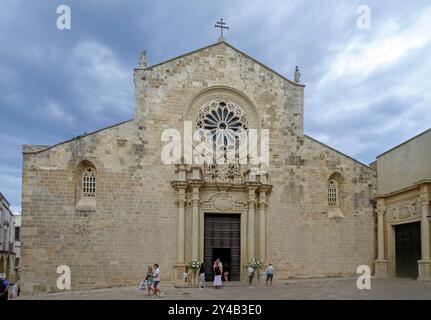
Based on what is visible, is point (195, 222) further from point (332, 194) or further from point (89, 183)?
point (332, 194)

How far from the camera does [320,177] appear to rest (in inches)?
955

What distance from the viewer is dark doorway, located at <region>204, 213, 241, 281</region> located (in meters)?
22.8

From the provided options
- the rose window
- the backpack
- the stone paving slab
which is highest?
the rose window

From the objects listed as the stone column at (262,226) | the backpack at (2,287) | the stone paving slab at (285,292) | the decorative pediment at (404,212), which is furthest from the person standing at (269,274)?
the backpack at (2,287)

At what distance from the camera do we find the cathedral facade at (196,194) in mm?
21250

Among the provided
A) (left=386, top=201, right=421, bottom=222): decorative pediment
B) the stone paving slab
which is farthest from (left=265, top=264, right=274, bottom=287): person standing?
(left=386, top=201, right=421, bottom=222): decorative pediment

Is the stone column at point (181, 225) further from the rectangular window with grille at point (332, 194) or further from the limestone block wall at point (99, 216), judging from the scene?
the rectangular window with grille at point (332, 194)

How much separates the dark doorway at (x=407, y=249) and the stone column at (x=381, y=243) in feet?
1.99

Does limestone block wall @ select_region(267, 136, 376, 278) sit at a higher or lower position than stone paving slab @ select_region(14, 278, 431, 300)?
higher

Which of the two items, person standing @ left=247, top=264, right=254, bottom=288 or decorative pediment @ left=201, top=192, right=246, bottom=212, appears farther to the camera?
decorative pediment @ left=201, top=192, right=246, bottom=212

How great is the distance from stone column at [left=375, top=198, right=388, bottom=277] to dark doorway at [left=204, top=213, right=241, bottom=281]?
705 cm

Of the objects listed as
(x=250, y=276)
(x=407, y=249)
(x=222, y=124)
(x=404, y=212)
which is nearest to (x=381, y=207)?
(x=404, y=212)

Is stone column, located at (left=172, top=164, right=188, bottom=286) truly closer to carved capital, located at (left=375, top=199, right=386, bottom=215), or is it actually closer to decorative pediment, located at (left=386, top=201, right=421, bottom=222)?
carved capital, located at (left=375, top=199, right=386, bottom=215)
